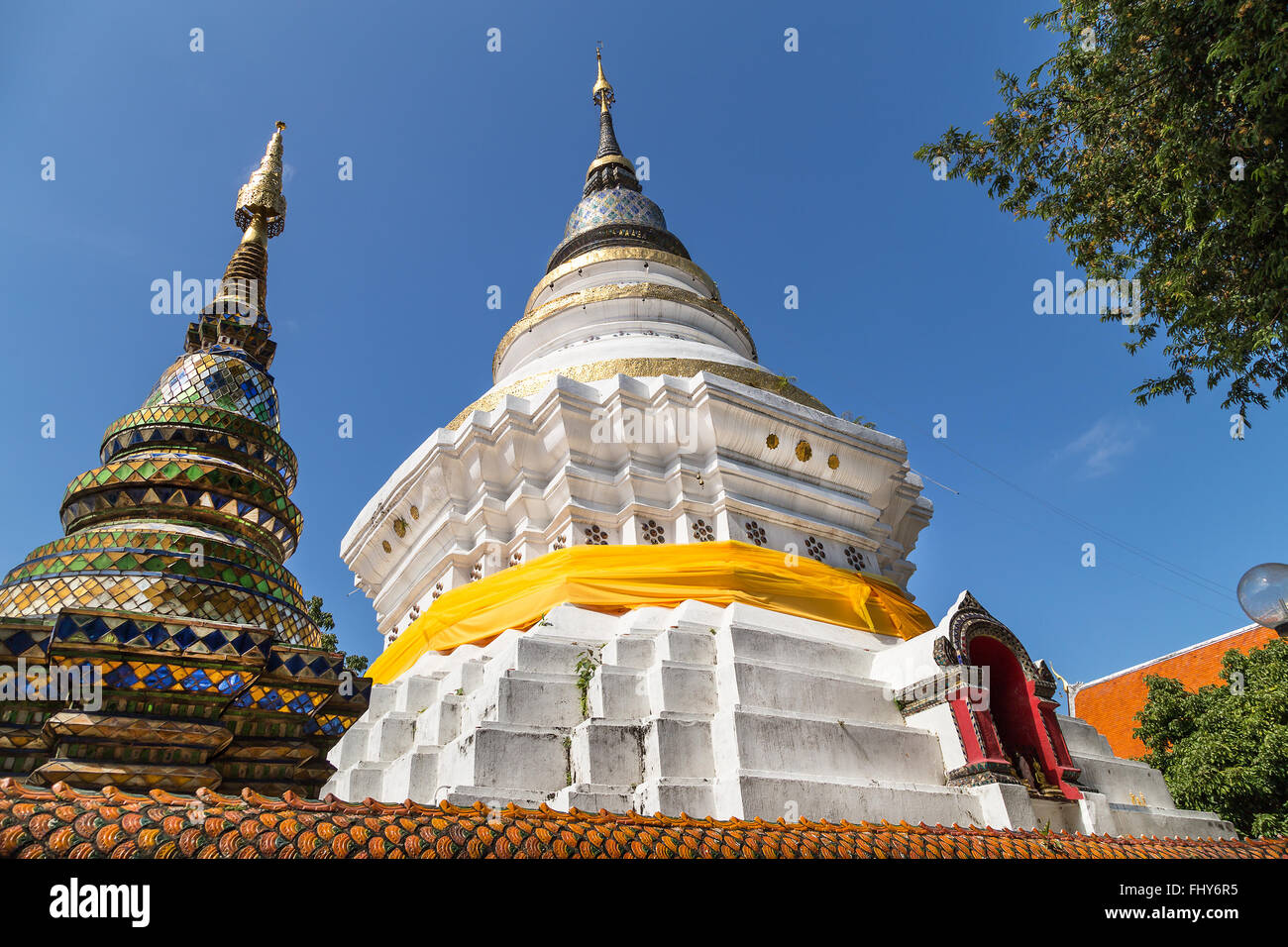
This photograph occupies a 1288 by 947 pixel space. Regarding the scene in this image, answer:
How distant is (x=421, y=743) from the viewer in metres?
7.08

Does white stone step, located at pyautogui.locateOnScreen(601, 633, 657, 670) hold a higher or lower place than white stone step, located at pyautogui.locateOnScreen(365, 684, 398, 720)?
higher

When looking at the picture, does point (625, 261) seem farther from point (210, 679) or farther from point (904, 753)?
point (210, 679)

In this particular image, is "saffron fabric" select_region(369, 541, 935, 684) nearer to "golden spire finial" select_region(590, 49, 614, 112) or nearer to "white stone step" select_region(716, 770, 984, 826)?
"white stone step" select_region(716, 770, 984, 826)

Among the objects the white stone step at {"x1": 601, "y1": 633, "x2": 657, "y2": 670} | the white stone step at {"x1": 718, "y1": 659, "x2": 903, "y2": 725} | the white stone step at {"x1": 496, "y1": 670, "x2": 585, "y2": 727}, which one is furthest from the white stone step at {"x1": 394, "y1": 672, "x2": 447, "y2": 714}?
the white stone step at {"x1": 718, "y1": 659, "x2": 903, "y2": 725}

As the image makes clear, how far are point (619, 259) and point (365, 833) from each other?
520 inches

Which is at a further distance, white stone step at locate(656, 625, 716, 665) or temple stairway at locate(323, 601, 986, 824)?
white stone step at locate(656, 625, 716, 665)

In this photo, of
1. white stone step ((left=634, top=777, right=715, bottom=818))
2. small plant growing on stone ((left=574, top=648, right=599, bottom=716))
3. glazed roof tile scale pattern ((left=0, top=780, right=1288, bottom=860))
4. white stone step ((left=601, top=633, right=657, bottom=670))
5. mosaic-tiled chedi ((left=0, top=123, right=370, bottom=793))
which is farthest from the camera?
white stone step ((left=601, top=633, right=657, bottom=670))

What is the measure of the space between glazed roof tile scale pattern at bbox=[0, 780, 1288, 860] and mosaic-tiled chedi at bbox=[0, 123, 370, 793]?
1.48ft

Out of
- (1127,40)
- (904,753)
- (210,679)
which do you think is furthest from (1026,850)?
(1127,40)

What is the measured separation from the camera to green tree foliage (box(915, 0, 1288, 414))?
19.5ft

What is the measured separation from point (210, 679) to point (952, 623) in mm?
6460

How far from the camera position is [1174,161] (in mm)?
6453

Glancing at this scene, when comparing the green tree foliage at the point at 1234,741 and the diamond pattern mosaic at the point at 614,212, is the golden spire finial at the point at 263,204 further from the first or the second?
the green tree foliage at the point at 1234,741
